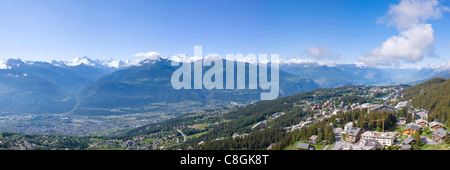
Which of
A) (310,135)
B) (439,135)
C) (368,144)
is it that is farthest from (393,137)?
(310,135)

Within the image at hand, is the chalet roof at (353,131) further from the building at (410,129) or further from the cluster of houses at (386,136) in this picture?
the building at (410,129)

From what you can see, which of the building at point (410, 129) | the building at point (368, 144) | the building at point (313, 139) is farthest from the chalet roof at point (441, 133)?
the building at point (313, 139)

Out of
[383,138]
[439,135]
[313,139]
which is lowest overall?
[313,139]

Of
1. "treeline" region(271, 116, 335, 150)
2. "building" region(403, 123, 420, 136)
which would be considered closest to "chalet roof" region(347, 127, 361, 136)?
"treeline" region(271, 116, 335, 150)

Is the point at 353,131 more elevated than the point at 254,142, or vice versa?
the point at 353,131

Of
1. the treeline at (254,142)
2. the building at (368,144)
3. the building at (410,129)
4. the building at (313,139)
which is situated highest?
the building at (410,129)

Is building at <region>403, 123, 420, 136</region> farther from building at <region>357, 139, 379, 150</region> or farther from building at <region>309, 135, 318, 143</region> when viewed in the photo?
building at <region>309, 135, 318, 143</region>

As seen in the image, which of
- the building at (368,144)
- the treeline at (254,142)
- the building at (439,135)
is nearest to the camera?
the building at (439,135)

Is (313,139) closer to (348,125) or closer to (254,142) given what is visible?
(348,125)
